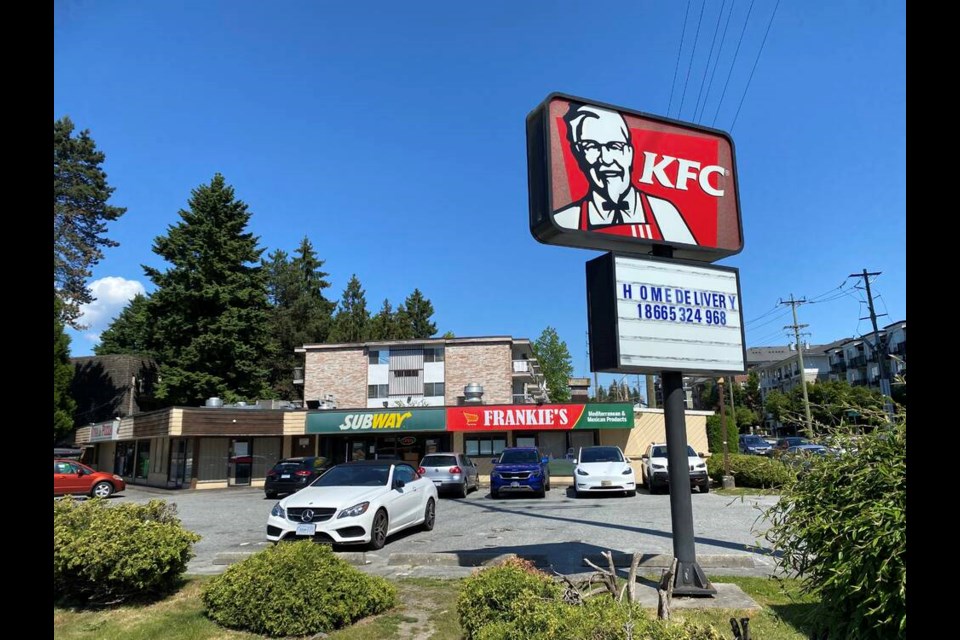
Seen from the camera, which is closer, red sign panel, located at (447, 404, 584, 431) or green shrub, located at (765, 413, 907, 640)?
green shrub, located at (765, 413, 907, 640)

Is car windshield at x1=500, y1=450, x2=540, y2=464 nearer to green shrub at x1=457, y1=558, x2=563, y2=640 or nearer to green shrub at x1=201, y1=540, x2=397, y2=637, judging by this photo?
green shrub at x1=201, y1=540, x2=397, y2=637

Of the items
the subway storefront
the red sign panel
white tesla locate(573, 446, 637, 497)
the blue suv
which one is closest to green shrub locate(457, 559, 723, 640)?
white tesla locate(573, 446, 637, 497)

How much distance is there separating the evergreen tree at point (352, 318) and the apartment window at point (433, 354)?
74.6 ft

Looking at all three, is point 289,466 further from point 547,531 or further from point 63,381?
point 63,381

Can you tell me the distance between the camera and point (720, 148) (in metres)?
8.29

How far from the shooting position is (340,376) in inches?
1626

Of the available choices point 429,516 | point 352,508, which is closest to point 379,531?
point 352,508

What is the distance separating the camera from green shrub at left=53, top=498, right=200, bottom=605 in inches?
256

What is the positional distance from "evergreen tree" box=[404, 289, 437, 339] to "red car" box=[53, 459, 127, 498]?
5185cm

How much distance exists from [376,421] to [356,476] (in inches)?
786

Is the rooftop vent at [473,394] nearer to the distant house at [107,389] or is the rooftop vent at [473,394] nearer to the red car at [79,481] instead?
the red car at [79,481]

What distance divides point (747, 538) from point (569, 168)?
8471mm
